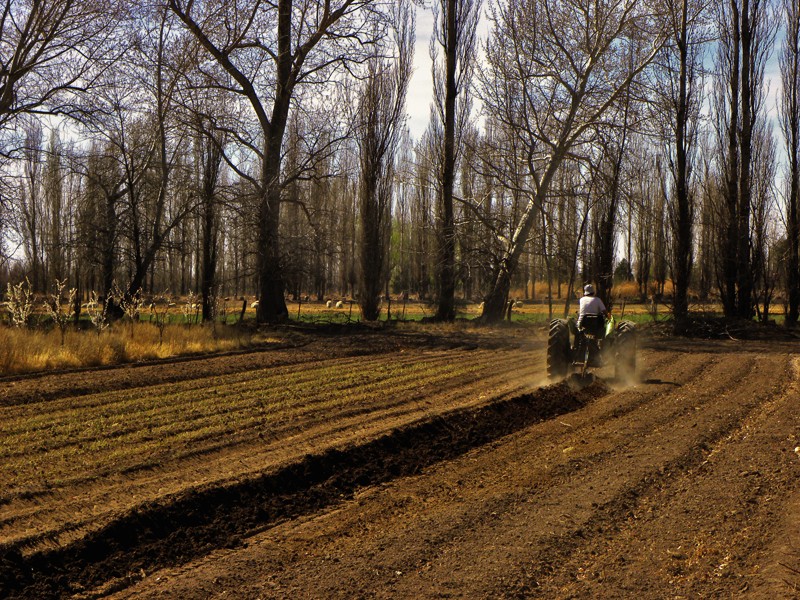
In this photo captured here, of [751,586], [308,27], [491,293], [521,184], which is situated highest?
[308,27]

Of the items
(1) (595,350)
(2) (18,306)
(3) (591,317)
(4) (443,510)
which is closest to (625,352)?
(1) (595,350)

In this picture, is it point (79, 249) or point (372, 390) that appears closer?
point (372, 390)

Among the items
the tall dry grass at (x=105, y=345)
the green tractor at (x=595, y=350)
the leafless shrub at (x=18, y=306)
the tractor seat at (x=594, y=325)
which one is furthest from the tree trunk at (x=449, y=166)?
the leafless shrub at (x=18, y=306)

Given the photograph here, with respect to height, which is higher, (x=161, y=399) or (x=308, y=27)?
(x=308, y=27)

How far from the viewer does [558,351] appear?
1286 centimetres

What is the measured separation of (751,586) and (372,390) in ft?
25.2

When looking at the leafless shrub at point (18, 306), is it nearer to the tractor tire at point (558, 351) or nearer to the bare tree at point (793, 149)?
the tractor tire at point (558, 351)

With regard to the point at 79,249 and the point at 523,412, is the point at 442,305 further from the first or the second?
the point at 523,412

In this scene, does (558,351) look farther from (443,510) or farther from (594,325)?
(443,510)

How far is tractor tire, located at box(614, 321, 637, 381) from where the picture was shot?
12.7 metres

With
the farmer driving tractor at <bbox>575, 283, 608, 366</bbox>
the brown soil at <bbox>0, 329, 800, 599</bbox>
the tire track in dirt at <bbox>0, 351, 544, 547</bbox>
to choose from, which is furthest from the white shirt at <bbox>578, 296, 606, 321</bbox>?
the brown soil at <bbox>0, 329, 800, 599</bbox>

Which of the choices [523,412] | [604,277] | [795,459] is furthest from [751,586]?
[604,277]

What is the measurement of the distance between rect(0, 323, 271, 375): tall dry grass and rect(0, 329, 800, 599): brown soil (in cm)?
324

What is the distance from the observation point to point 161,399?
1045cm
